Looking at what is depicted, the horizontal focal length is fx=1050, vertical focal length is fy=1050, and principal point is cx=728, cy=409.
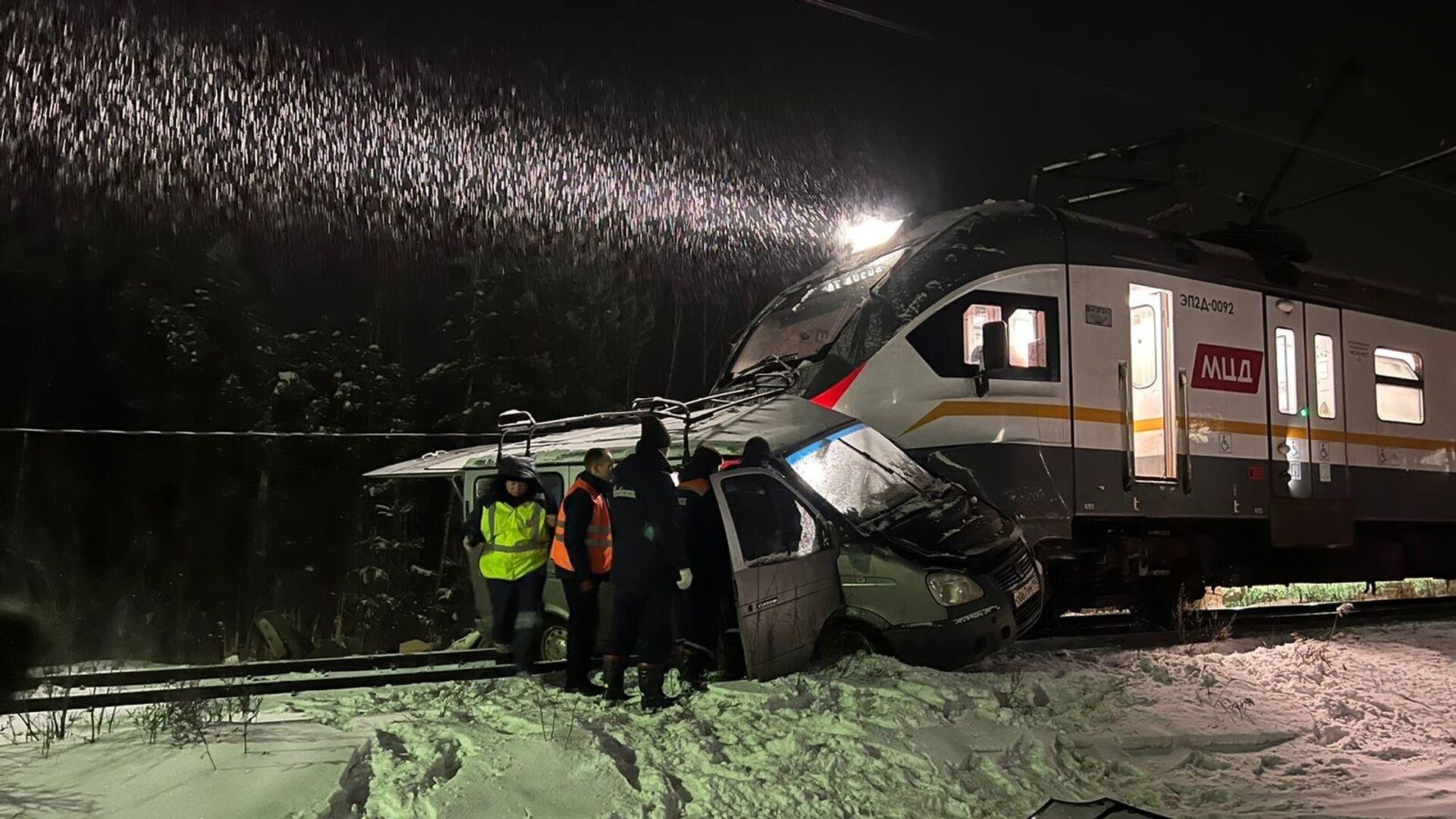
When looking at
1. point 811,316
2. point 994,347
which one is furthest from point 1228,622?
point 811,316

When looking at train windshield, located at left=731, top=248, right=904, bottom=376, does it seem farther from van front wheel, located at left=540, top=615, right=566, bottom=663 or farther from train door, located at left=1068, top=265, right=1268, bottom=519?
van front wheel, located at left=540, top=615, right=566, bottom=663

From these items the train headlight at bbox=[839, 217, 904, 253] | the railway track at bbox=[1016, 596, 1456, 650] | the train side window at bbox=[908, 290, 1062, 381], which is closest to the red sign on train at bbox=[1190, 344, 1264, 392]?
the train side window at bbox=[908, 290, 1062, 381]

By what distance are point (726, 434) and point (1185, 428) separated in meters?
5.13

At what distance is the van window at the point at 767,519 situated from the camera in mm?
6934

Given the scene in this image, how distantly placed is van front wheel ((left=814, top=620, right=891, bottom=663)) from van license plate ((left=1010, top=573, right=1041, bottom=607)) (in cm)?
102

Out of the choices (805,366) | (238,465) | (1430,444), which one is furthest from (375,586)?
(1430,444)

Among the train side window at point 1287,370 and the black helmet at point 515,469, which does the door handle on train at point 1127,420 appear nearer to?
the train side window at point 1287,370

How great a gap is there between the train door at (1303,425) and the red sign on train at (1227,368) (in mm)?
311

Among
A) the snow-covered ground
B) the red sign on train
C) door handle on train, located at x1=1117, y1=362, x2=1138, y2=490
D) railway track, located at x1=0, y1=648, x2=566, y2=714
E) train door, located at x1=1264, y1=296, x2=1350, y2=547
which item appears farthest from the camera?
train door, located at x1=1264, y1=296, x2=1350, y2=547

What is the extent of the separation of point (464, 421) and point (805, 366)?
548 inches

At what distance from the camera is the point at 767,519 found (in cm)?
718

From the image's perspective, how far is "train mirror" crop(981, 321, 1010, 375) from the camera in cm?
917

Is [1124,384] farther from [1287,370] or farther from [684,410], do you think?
[684,410]

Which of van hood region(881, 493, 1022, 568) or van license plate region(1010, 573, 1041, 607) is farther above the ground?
van hood region(881, 493, 1022, 568)
